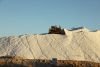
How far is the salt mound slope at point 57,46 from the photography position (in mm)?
39219

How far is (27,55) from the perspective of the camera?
3900cm

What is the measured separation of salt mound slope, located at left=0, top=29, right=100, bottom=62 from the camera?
129 feet

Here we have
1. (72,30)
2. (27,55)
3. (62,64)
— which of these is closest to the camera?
(62,64)

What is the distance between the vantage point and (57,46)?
4125 centimetres

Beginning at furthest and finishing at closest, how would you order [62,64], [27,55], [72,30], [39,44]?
1. [72,30]
2. [39,44]
3. [27,55]
4. [62,64]

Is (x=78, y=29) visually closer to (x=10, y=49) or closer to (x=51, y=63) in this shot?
(x=10, y=49)

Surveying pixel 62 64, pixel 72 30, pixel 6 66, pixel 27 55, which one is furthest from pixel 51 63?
pixel 72 30

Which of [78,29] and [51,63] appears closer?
[51,63]

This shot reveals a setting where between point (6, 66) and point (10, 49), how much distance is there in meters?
16.8

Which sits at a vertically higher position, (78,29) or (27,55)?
(78,29)

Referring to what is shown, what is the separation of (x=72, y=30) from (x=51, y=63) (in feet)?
78.6

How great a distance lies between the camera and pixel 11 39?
42750 millimetres

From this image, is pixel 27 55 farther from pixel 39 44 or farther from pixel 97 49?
pixel 97 49

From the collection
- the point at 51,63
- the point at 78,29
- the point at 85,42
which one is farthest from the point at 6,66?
the point at 78,29
